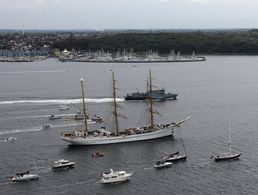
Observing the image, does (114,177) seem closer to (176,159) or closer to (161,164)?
(161,164)

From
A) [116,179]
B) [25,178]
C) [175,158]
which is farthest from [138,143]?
[25,178]

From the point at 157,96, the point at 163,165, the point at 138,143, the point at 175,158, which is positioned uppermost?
the point at 157,96

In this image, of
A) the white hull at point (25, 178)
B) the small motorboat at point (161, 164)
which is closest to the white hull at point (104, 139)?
the small motorboat at point (161, 164)

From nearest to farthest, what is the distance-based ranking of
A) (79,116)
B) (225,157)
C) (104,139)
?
(225,157) → (104,139) → (79,116)

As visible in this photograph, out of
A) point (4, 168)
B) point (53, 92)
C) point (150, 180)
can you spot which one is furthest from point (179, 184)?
point (53, 92)

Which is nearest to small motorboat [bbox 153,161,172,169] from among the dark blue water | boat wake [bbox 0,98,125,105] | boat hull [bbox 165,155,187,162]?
the dark blue water

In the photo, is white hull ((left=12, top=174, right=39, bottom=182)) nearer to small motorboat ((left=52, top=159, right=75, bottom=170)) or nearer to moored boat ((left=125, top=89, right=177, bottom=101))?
small motorboat ((left=52, top=159, right=75, bottom=170))

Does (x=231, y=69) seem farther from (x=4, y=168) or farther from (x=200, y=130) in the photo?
(x=4, y=168)
